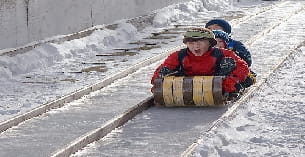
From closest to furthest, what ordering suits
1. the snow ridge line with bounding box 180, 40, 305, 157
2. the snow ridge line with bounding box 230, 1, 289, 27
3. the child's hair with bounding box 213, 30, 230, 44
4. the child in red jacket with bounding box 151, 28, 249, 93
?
the snow ridge line with bounding box 180, 40, 305, 157, the child in red jacket with bounding box 151, 28, 249, 93, the child's hair with bounding box 213, 30, 230, 44, the snow ridge line with bounding box 230, 1, 289, 27

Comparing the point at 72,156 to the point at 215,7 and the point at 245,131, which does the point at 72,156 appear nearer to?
the point at 245,131

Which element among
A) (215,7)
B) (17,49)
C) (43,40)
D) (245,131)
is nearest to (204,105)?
(245,131)

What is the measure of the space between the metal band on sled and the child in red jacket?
0.68ft

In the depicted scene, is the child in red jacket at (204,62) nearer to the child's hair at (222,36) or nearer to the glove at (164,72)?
the glove at (164,72)

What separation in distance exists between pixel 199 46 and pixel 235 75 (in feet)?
1.90

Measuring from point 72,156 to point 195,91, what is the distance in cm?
234

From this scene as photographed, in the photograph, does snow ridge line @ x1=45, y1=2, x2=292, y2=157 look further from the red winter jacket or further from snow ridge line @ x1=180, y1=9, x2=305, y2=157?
snow ridge line @ x1=180, y1=9, x2=305, y2=157

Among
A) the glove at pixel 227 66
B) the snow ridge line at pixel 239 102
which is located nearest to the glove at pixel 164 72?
the glove at pixel 227 66

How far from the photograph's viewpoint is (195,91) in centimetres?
767

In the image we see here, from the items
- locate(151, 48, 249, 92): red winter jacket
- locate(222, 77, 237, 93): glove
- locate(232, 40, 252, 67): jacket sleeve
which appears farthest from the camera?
locate(232, 40, 252, 67): jacket sleeve

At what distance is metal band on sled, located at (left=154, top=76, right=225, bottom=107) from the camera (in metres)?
7.62

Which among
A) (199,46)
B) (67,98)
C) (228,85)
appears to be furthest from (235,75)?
(67,98)

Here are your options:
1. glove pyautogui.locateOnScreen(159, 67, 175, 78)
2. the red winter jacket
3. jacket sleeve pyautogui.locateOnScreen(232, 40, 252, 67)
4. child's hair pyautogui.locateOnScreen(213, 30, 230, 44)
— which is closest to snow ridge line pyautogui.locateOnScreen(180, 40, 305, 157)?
the red winter jacket

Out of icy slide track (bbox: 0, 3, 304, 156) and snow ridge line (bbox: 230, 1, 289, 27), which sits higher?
snow ridge line (bbox: 230, 1, 289, 27)
